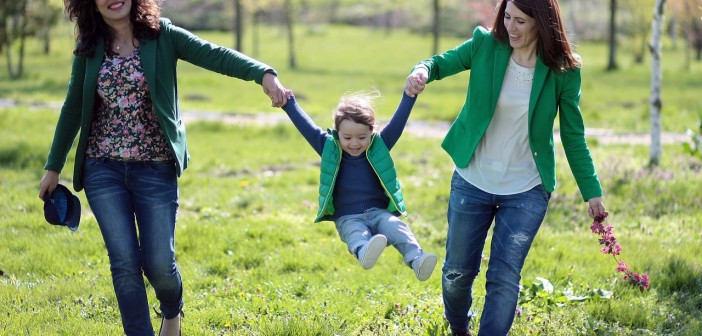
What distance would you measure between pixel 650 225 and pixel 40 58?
3472 centimetres

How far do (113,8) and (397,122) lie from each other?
1769 millimetres

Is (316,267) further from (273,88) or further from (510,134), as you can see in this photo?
(510,134)

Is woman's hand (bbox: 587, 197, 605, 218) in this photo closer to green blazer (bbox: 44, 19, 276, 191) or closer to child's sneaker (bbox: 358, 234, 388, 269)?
child's sneaker (bbox: 358, 234, 388, 269)

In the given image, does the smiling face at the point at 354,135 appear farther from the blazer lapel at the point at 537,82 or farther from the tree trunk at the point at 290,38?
the tree trunk at the point at 290,38

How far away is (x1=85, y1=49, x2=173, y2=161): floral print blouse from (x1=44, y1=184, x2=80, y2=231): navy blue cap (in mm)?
492

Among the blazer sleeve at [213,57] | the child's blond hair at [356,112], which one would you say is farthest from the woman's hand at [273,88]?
the child's blond hair at [356,112]

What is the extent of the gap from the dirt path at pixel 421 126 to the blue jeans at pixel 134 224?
11.9 metres

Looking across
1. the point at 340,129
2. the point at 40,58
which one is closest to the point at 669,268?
the point at 340,129

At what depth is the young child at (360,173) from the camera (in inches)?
191

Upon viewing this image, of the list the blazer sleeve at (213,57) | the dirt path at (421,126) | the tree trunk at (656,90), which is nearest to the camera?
the blazer sleeve at (213,57)

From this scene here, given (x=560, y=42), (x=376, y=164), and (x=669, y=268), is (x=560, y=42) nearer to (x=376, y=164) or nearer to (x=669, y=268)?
(x=376, y=164)

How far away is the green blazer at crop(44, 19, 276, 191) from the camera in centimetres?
455

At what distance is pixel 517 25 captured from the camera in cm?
450

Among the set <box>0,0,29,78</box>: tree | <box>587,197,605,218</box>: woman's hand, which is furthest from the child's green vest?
<box>0,0,29,78</box>: tree
